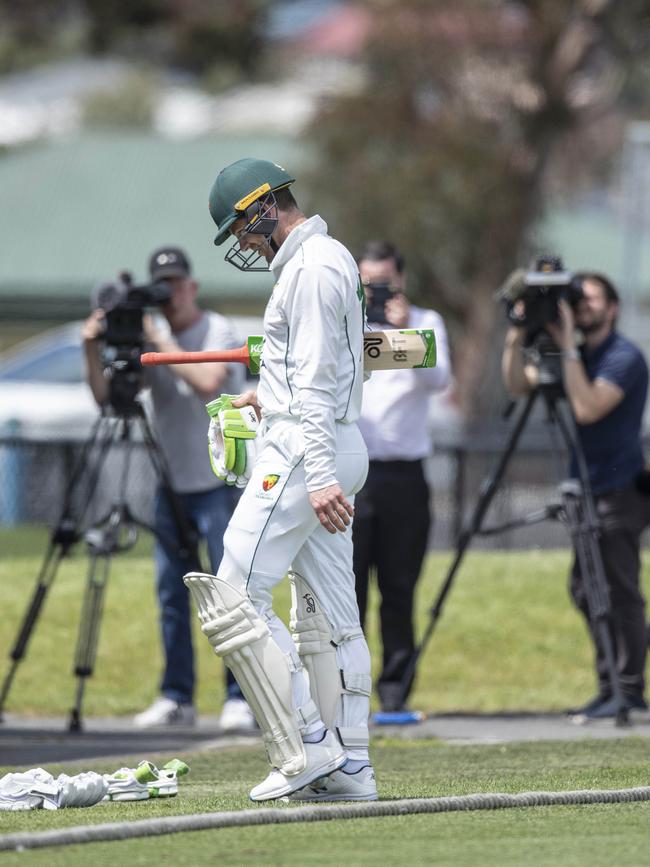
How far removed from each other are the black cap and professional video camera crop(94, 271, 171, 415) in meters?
0.10

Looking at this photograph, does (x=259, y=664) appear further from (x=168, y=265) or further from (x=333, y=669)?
(x=168, y=265)

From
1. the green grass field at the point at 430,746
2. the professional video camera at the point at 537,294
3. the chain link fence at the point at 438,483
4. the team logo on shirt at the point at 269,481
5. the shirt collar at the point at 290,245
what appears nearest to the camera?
the green grass field at the point at 430,746

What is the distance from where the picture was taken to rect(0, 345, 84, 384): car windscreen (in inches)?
761

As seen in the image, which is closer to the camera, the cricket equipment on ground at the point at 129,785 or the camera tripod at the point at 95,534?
the cricket equipment on ground at the point at 129,785

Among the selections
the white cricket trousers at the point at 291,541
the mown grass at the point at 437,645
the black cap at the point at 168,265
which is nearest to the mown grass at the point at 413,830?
the white cricket trousers at the point at 291,541

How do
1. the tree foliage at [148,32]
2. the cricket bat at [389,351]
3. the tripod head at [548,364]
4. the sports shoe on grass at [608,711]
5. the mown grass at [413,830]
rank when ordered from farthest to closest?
the tree foliage at [148,32]
the sports shoe on grass at [608,711]
the tripod head at [548,364]
the cricket bat at [389,351]
the mown grass at [413,830]

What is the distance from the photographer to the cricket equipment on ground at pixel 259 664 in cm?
617

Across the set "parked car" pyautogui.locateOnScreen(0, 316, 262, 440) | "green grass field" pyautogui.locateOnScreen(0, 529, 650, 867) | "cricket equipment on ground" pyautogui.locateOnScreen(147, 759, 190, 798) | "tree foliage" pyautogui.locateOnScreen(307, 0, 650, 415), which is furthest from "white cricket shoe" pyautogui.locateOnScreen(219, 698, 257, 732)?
"tree foliage" pyautogui.locateOnScreen(307, 0, 650, 415)

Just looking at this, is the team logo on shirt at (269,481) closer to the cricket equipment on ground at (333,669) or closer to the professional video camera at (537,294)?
the cricket equipment on ground at (333,669)

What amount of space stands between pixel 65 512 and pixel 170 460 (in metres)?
0.61

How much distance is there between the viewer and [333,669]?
6.40m

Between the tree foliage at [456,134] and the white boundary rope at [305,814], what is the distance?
2622cm

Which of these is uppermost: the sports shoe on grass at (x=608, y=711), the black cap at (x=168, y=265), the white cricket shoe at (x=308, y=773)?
the black cap at (x=168, y=265)

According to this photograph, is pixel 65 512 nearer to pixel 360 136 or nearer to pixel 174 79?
pixel 360 136
